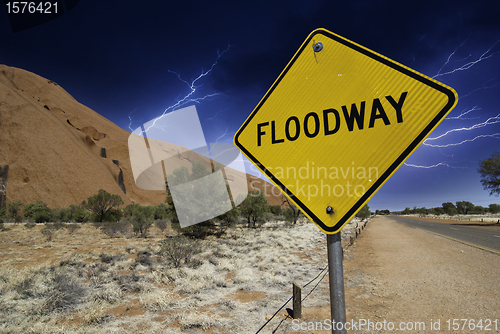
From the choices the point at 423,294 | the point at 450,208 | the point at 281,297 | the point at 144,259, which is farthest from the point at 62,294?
the point at 450,208

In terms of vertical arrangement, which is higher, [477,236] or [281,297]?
[281,297]

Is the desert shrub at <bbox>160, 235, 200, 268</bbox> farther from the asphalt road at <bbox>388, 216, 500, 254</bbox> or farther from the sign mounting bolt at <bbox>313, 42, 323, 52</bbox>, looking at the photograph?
the asphalt road at <bbox>388, 216, 500, 254</bbox>

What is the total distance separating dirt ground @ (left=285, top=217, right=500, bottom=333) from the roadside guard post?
4819 millimetres

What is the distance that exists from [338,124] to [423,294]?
8.15m

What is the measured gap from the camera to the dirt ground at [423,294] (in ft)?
16.2

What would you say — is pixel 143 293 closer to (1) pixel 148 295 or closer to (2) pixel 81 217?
(1) pixel 148 295

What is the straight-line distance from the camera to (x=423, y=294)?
6531mm

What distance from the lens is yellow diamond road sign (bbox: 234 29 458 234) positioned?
1.12 m

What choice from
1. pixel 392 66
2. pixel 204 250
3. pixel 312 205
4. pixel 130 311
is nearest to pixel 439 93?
pixel 392 66

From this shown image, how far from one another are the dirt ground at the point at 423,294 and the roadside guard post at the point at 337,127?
15.8 feet

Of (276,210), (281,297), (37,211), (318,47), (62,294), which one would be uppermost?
(318,47)

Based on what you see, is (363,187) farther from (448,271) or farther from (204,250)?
(204,250)

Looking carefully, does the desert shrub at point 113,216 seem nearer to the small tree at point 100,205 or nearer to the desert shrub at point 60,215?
the small tree at point 100,205

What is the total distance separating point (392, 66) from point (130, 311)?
7.47 m
